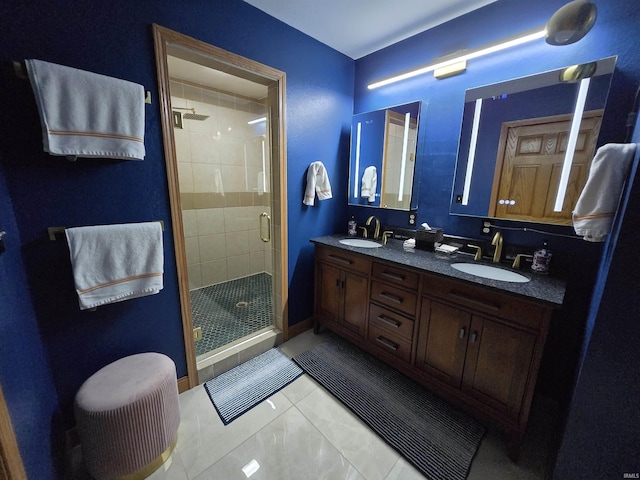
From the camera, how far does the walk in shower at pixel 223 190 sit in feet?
8.19

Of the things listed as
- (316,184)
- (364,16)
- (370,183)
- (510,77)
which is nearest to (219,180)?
(316,184)

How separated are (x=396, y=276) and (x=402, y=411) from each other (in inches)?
32.6

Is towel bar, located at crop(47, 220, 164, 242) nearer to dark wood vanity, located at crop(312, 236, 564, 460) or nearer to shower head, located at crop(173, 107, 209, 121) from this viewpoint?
dark wood vanity, located at crop(312, 236, 564, 460)

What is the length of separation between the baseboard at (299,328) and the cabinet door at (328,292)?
179 mm

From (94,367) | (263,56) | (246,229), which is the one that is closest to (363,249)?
(263,56)

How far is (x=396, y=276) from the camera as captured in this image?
64.4 inches

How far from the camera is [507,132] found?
62.0 inches

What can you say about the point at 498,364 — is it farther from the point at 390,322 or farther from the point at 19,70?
the point at 19,70

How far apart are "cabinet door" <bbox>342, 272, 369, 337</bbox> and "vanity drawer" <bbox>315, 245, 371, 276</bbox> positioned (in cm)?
6

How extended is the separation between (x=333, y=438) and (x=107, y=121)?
6.42 ft

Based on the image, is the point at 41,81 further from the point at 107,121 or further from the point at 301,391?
the point at 301,391

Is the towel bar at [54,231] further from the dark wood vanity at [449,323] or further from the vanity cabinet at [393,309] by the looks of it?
the vanity cabinet at [393,309]

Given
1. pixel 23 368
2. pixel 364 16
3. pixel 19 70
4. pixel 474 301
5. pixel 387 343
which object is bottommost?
pixel 387 343

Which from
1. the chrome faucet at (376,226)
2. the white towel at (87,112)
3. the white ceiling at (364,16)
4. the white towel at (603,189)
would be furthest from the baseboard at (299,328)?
the white ceiling at (364,16)
